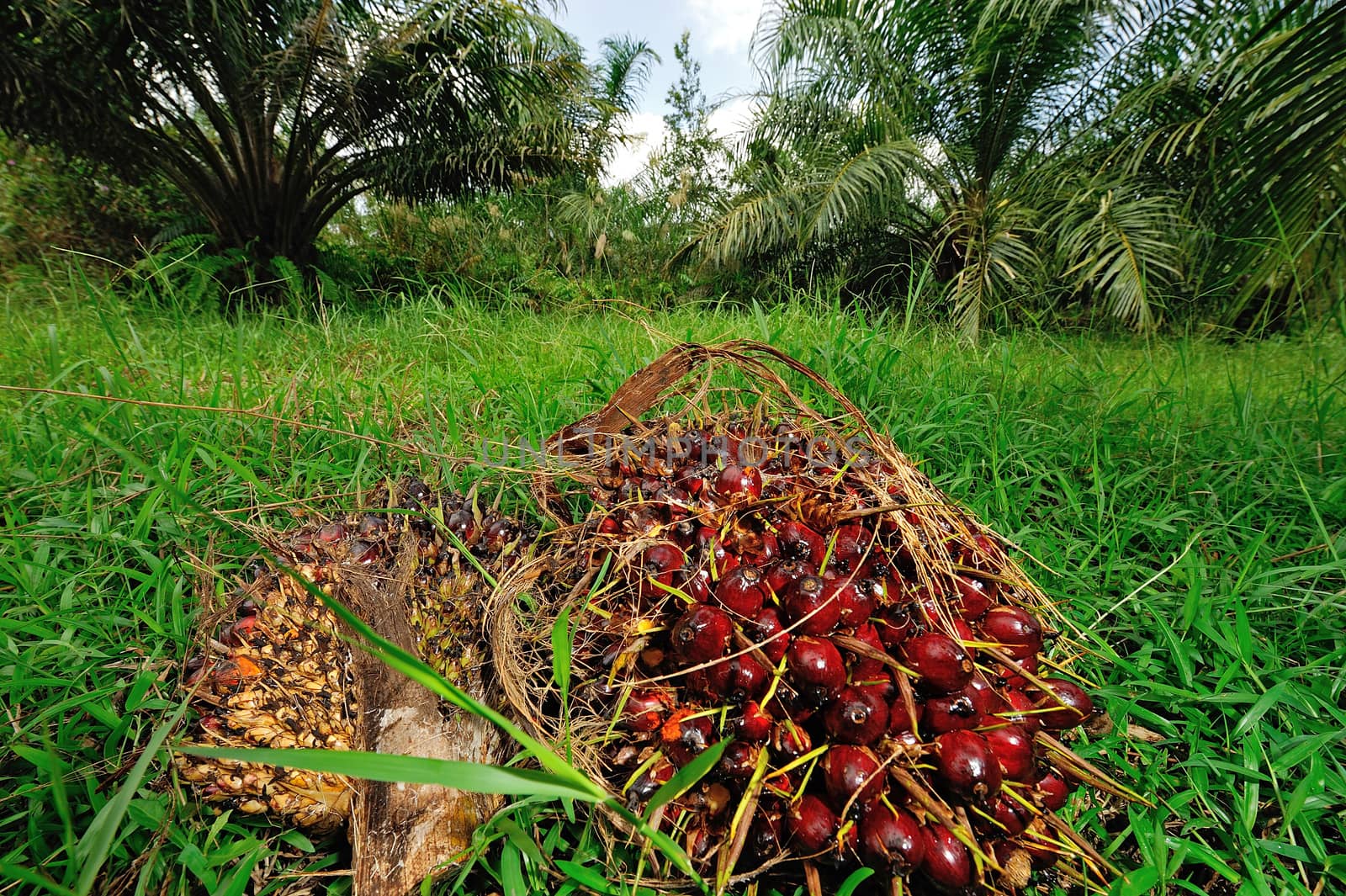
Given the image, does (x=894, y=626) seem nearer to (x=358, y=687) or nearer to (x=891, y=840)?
(x=891, y=840)

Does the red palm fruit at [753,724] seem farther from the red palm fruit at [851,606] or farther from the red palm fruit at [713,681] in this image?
the red palm fruit at [851,606]

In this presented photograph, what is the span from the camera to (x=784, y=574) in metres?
0.66

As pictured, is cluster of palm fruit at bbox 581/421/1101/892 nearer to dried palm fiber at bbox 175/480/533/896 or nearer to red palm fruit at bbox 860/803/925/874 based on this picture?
red palm fruit at bbox 860/803/925/874

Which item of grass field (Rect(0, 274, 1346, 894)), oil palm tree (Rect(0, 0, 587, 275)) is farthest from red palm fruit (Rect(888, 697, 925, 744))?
oil palm tree (Rect(0, 0, 587, 275))

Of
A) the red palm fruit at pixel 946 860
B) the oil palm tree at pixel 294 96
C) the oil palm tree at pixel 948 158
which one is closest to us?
the red palm fruit at pixel 946 860

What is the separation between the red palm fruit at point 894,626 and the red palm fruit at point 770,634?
12 centimetres

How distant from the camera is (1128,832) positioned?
713mm

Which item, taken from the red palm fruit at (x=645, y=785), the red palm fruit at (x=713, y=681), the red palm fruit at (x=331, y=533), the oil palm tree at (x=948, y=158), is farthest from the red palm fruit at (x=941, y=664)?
the oil palm tree at (x=948, y=158)

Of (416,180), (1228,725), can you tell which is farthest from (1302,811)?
(416,180)

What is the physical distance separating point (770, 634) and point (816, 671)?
62 millimetres

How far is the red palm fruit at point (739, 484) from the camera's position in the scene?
772mm

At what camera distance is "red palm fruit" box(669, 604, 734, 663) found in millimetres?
606

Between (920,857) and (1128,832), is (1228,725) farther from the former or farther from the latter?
(920,857)

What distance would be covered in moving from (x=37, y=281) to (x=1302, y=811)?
5.58 m
